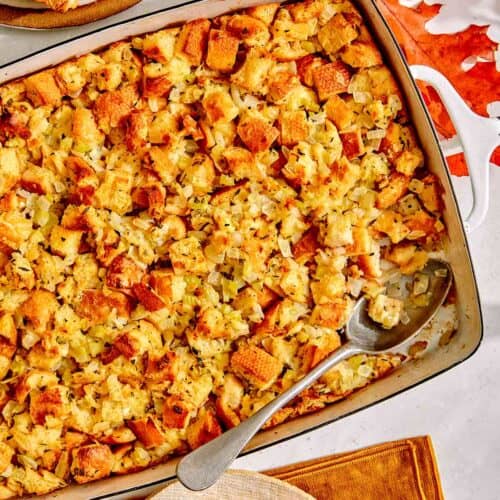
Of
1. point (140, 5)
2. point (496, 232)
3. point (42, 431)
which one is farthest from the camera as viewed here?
point (496, 232)

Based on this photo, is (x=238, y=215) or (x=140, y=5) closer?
(x=238, y=215)

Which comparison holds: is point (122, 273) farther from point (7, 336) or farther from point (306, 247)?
point (306, 247)

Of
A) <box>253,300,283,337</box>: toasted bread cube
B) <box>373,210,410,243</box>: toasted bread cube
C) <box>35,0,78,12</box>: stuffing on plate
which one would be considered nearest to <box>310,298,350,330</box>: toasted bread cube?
<box>253,300,283,337</box>: toasted bread cube

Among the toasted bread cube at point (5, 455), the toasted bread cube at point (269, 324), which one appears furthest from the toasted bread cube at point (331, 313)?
the toasted bread cube at point (5, 455)

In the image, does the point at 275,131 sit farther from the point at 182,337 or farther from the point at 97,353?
the point at 97,353

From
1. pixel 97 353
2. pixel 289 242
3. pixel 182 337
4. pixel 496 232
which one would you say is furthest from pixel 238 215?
pixel 496 232
